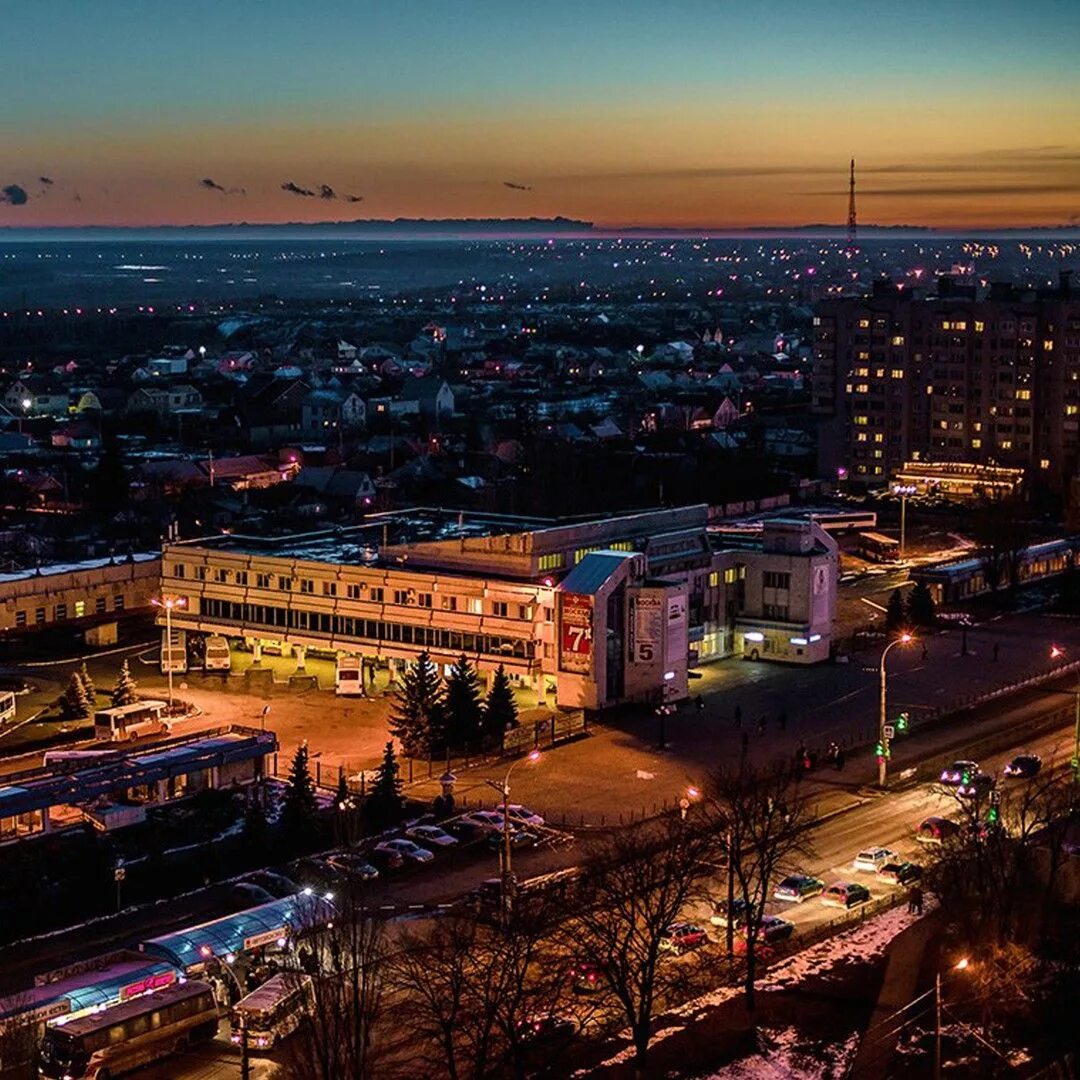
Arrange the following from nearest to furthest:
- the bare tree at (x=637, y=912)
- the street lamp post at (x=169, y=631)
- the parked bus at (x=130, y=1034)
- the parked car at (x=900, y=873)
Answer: the parked bus at (x=130, y=1034), the bare tree at (x=637, y=912), the parked car at (x=900, y=873), the street lamp post at (x=169, y=631)

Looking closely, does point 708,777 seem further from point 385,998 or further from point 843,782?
point 385,998

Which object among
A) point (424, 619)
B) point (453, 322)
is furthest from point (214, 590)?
point (453, 322)

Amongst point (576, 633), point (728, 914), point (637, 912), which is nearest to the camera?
point (637, 912)

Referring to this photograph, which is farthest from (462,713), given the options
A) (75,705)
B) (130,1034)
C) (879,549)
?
(879,549)

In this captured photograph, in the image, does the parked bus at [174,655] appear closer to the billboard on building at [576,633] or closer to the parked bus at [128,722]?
the parked bus at [128,722]

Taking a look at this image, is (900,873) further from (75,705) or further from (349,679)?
(75,705)

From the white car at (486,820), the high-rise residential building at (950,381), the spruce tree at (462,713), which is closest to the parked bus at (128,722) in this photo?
the spruce tree at (462,713)
